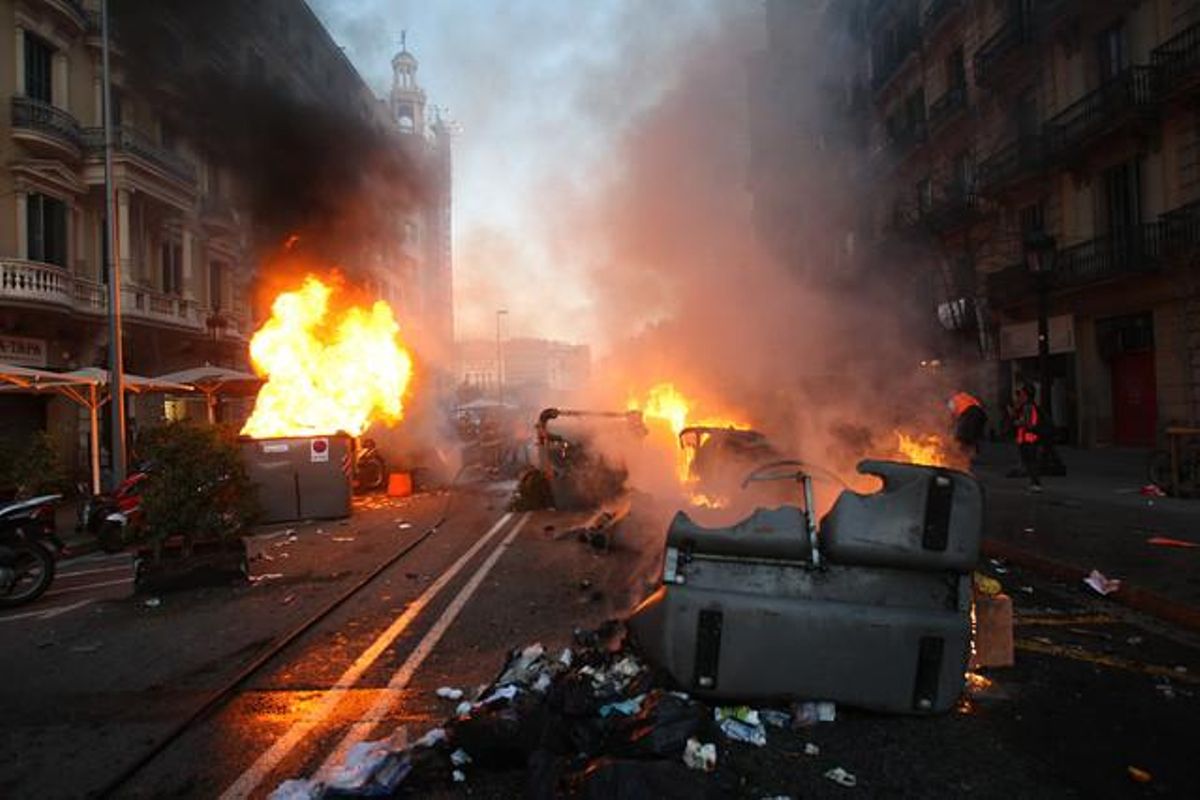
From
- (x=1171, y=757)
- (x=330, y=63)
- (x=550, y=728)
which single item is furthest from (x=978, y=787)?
(x=330, y=63)

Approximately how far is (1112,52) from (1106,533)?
1177 centimetres

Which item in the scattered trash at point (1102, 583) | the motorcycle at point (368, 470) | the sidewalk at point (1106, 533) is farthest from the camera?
the motorcycle at point (368, 470)

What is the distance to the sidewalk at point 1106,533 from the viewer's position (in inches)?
193

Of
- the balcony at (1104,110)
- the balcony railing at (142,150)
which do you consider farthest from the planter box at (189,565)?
the balcony at (1104,110)

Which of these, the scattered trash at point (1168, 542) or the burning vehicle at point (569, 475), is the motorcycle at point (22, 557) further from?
the scattered trash at point (1168, 542)

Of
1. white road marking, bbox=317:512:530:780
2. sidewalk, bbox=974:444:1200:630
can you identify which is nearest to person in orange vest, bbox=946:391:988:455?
sidewalk, bbox=974:444:1200:630

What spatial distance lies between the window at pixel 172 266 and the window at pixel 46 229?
3.07 m

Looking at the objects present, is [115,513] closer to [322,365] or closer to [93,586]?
[93,586]

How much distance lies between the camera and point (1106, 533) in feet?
22.1

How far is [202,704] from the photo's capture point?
3.54 meters

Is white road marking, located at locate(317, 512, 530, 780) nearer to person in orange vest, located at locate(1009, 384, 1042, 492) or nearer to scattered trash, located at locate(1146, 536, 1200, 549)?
scattered trash, located at locate(1146, 536, 1200, 549)

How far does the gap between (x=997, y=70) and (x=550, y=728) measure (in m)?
18.3

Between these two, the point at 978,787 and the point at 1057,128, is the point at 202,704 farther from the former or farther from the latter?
the point at 1057,128

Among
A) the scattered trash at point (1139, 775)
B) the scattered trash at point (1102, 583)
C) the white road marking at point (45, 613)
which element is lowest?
the white road marking at point (45, 613)
